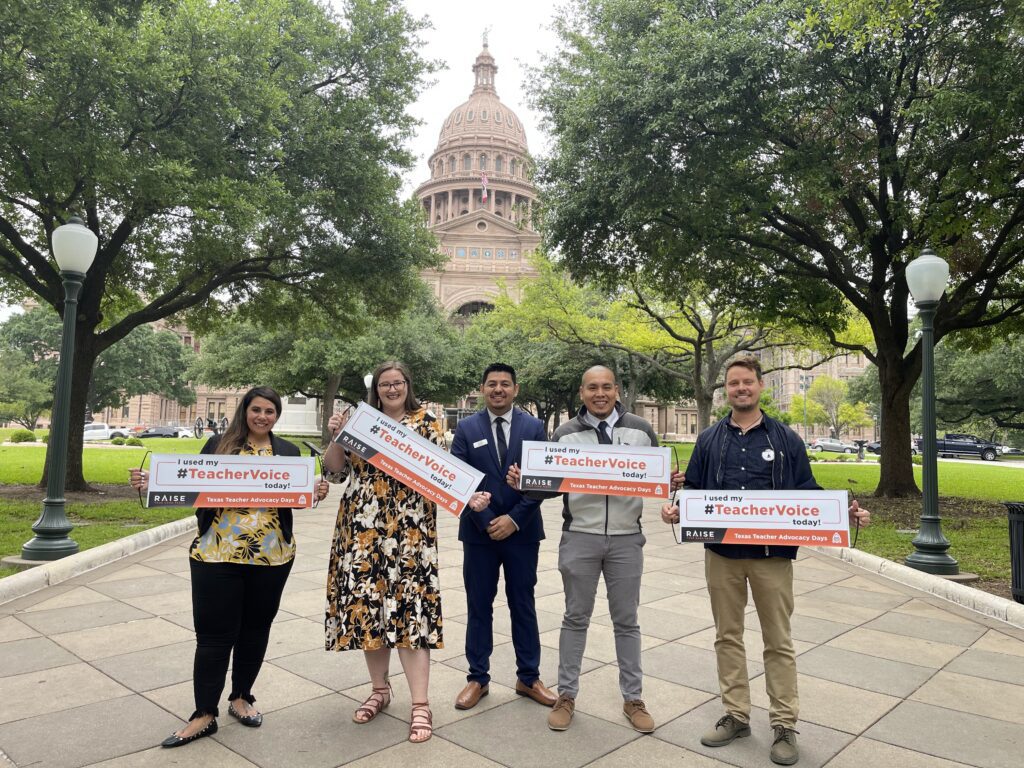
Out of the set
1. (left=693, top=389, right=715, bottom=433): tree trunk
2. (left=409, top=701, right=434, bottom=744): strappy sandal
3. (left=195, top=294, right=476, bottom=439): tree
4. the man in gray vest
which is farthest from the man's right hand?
(left=195, top=294, right=476, bottom=439): tree

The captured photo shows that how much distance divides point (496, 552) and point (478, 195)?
116 metres

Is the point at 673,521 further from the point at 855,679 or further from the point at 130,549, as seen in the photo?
the point at 130,549

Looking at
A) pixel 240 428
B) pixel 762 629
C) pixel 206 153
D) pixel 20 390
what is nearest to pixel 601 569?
pixel 762 629

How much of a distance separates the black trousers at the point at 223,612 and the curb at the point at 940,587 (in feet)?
22.3

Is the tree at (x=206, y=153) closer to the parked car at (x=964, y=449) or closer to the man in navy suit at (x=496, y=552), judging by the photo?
the man in navy suit at (x=496, y=552)

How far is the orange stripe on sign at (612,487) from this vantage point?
14.0 ft

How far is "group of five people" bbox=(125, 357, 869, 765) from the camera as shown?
404 cm

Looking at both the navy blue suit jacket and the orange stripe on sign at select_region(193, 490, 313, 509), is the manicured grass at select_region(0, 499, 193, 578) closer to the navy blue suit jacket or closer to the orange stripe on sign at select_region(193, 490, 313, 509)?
the orange stripe on sign at select_region(193, 490, 313, 509)

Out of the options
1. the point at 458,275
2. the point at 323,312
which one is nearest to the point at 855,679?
the point at 323,312

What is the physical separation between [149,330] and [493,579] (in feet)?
211

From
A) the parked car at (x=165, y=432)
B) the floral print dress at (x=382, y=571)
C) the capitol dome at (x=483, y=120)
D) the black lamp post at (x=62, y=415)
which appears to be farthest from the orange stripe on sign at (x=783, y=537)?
the capitol dome at (x=483, y=120)

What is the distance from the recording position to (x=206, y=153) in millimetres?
12891

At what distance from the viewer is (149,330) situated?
199ft

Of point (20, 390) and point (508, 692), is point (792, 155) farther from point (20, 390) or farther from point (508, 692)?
point (20, 390)
